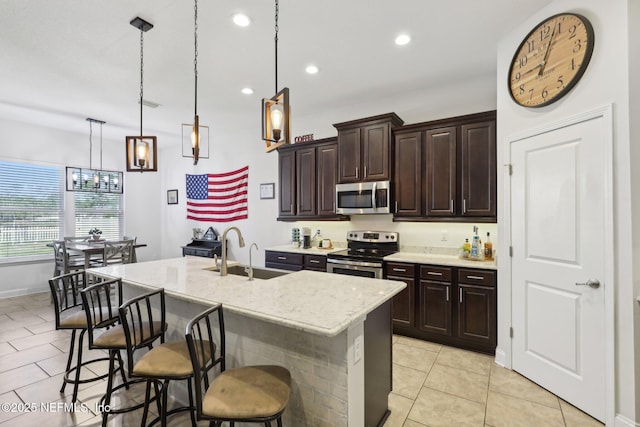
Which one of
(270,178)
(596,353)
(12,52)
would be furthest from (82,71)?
(596,353)

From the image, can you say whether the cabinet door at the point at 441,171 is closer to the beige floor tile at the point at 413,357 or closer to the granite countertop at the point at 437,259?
the granite countertop at the point at 437,259

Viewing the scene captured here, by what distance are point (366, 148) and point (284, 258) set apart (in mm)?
1983

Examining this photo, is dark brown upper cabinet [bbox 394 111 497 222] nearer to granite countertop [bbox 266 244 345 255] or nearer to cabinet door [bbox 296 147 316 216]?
granite countertop [bbox 266 244 345 255]

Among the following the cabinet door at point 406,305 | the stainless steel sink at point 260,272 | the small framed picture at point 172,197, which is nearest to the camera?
the stainless steel sink at point 260,272

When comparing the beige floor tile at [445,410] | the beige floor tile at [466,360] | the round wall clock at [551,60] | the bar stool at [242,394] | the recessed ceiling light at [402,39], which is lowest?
the beige floor tile at [445,410]

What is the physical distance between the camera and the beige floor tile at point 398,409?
6.82 feet

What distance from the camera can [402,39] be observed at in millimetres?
2807

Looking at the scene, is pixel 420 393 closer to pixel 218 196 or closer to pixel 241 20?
pixel 241 20

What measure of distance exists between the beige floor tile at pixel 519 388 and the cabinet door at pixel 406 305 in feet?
3.04

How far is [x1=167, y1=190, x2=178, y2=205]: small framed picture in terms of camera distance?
7.01 metres

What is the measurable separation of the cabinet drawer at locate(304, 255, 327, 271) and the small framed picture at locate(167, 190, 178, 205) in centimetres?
436

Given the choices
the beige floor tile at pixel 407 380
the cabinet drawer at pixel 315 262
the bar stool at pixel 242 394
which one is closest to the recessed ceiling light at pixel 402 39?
the cabinet drawer at pixel 315 262

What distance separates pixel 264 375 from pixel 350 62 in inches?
122

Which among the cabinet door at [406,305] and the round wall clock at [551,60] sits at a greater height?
the round wall clock at [551,60]
